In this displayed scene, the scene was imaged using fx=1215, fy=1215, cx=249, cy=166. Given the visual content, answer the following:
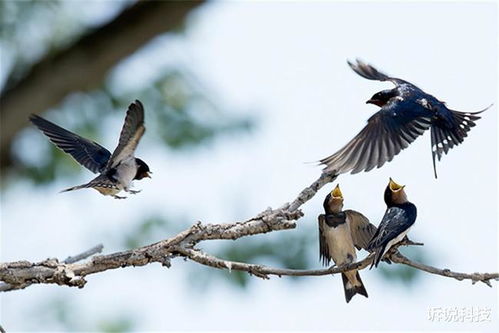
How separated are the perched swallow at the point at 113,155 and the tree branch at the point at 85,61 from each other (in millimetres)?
3598

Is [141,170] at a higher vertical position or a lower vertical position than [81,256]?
higher

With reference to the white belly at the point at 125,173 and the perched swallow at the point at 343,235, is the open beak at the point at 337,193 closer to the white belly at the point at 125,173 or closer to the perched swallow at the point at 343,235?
the perched swallow at the point at 343,235

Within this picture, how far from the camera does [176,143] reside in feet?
28.5

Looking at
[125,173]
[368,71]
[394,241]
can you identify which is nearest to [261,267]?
[394,241]

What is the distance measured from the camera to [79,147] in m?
4.33

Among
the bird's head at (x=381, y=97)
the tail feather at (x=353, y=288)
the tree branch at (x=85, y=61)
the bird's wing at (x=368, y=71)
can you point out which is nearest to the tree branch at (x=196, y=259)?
the tail feather at (x=353, y=288)

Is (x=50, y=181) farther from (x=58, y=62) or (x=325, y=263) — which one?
(x=325, y=263)

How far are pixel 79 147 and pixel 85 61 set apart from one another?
3.87 meters

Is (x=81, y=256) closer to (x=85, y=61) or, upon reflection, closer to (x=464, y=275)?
(x=464, y=275)

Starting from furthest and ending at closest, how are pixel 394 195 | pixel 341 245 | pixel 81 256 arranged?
pixel 81 256, pixel 394 195, pixel 341 245

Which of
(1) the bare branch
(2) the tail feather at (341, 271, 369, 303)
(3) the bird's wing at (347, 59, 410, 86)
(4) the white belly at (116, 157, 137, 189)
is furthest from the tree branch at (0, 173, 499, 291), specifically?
(3) the bird's wing at (347, 59, 410, 86)

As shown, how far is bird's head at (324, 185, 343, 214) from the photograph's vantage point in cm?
334

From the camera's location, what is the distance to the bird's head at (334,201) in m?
3.34

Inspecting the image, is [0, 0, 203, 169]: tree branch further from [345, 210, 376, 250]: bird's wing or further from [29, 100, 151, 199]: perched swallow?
[345, 210, 376, 250]: bird's wing
